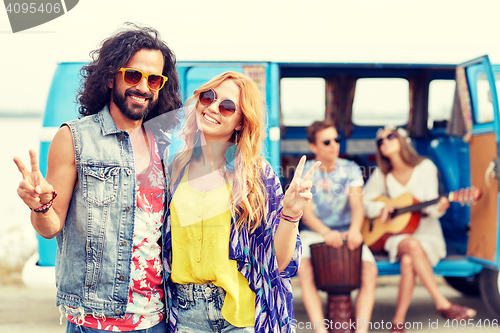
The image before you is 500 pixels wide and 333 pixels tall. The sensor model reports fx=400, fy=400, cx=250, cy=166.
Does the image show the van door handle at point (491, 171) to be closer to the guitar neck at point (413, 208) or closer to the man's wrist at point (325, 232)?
the guitar neck at point (413, 208)

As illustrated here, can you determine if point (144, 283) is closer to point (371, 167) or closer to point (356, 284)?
point (356, 284)

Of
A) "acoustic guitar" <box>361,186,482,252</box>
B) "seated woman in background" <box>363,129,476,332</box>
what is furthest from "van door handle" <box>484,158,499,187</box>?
"seated woman in background" <box>363,129,476,332</box>

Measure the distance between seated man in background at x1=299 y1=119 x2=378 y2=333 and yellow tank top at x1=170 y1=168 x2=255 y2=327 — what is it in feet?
6.14

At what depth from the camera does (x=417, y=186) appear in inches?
146

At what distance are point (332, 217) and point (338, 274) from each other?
1.66 feet

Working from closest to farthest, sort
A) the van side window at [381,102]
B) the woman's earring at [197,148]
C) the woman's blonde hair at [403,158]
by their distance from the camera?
the woman's earring at [197,148], the woman's blonde hair at [403,158], the van side window at [381,102]

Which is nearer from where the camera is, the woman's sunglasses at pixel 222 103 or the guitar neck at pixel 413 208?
the woman's sunglasses at pixel 222 103

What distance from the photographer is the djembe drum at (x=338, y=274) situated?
3230 millimetres

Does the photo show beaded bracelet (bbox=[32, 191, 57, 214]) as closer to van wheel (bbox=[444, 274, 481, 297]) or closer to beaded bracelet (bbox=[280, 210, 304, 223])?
beaded bracelet (bbox=[280, 210, 304, 223])

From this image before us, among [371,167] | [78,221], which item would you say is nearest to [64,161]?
[78,221]

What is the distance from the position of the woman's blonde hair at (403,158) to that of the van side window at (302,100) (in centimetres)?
126

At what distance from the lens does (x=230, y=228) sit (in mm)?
1517

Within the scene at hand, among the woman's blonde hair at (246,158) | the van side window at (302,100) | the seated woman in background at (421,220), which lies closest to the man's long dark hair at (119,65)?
the woman's blonde hair at (246,158)

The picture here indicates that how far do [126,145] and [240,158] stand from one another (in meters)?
0.45
